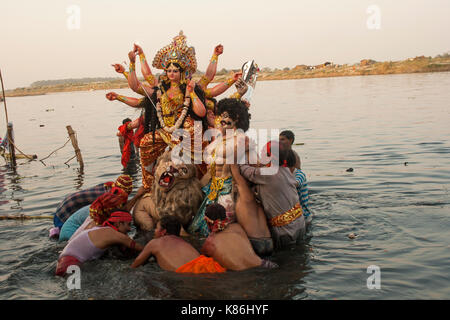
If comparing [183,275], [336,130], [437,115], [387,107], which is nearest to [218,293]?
[183,275]

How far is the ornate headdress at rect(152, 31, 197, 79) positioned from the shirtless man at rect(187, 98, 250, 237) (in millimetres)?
1622

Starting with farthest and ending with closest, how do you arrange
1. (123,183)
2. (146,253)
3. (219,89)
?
(219,89), (123,183), (146,253)

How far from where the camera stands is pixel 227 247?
203 inches

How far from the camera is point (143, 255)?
525 cm

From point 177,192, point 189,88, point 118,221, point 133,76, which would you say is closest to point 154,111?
point 133,76

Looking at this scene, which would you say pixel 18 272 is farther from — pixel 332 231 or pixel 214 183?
pixel 332 231

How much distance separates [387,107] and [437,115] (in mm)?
5467

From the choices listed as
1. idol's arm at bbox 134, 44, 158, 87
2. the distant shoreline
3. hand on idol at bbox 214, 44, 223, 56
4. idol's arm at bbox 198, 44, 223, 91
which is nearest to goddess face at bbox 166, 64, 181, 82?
idol's arm at bbox 198, 44, 223, 91

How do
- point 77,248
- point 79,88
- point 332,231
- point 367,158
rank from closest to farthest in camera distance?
point 77,248 → point 332,231 → point 367,158 → point 79,88

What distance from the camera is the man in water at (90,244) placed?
5.39 meters

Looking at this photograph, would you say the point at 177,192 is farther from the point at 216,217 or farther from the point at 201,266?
the point at 201,266

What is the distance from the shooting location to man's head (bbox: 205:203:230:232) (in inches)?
205

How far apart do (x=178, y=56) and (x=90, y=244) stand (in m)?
3.28

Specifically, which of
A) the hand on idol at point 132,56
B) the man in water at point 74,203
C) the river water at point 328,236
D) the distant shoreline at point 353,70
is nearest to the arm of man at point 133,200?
the man in water at point 74,203
